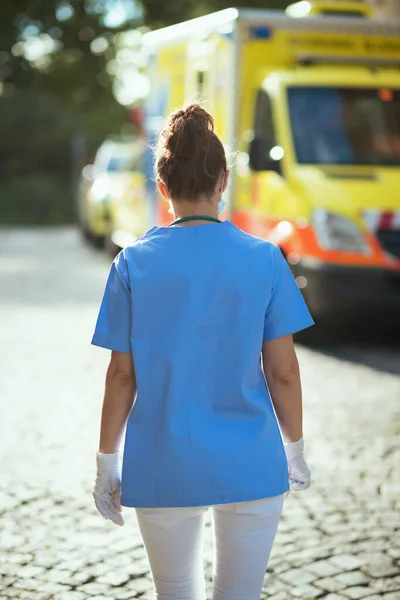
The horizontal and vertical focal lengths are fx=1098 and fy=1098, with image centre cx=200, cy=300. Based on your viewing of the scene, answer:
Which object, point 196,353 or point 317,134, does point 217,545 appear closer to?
point 196,353

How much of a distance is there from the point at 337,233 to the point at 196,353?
638 centimetres

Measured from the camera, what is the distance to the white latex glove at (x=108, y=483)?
8.77ft

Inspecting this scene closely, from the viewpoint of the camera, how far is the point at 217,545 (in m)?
2.67

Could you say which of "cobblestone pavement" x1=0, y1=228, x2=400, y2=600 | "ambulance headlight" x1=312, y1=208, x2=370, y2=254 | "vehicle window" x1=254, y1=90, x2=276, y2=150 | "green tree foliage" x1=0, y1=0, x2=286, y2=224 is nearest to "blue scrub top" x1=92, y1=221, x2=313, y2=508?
"cobblestone pavement" x1=0, y1=228, x2=400, y2=600

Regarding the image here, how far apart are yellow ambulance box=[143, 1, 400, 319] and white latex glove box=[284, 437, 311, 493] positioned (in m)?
6.02

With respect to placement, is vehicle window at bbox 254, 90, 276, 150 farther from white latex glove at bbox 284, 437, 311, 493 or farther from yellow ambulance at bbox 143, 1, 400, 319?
white latex glove at bbox 284, 437, 311, 493

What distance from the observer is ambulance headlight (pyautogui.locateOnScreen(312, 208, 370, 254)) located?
8719 millimetres

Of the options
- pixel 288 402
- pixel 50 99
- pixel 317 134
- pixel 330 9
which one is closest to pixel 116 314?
pixel 288 402

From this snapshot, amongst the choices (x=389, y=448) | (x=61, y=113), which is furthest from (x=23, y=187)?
(x=389, y=448)

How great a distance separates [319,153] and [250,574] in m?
7.07

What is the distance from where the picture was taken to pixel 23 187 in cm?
3797

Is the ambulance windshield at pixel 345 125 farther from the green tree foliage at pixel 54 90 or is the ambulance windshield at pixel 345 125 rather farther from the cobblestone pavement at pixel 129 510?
the green tree foliage at pixel 54 90

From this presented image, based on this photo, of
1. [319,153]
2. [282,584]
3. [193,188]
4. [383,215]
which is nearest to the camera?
[193,188]

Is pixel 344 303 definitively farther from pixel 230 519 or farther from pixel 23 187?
pixel 23 187
